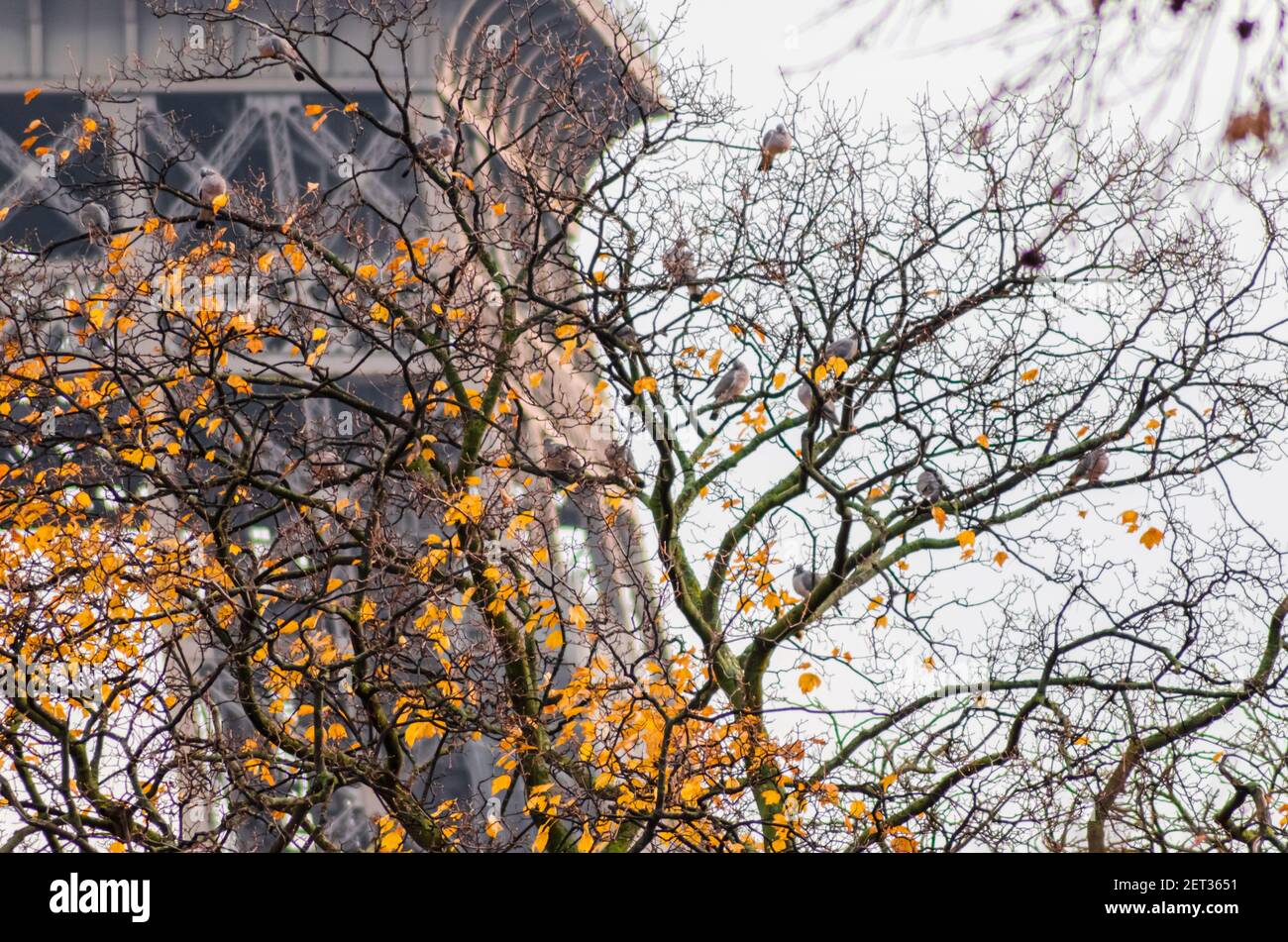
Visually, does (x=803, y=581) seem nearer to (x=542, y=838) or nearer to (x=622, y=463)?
(x=622, y=463)

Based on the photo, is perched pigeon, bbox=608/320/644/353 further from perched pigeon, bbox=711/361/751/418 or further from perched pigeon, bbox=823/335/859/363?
perched pigeon, bbox=823/335/859/363

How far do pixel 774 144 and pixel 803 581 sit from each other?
3.07m

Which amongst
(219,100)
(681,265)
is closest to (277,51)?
(681,265)

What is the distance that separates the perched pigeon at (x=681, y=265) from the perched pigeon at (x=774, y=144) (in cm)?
88

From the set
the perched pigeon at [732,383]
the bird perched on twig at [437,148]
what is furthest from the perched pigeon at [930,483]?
the bird perched on twig at [437,148]

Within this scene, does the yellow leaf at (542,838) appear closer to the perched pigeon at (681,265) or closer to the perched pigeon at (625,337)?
the perched pigeon at (625,337)

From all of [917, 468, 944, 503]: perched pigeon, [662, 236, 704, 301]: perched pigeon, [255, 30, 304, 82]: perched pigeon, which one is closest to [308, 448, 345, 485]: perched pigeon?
[255, 30, 304, 82]: perched pigeon

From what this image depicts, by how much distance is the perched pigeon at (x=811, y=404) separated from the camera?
9.13m

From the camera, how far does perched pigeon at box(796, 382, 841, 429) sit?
9133 millimetres

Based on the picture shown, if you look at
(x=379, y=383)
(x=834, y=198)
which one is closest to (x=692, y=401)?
(x=834, y=198)

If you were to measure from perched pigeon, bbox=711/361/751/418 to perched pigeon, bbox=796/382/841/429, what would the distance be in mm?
391
